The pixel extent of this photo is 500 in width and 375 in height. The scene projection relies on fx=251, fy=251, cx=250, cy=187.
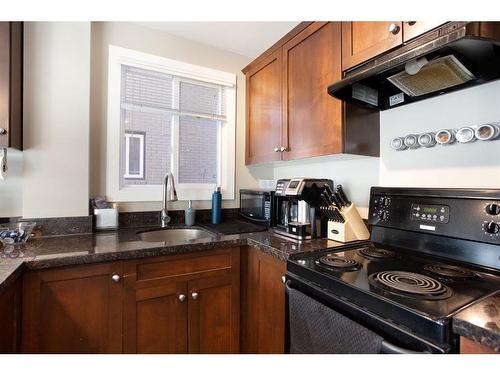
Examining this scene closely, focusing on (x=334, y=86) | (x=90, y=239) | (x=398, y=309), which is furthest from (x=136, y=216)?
(x=398, y=309)

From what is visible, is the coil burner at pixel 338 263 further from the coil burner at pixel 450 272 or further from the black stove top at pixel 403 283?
the coil burner at pixel 450 272

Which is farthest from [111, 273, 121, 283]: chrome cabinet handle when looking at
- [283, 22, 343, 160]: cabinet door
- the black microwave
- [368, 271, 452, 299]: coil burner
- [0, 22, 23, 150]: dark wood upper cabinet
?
[283, 22, 343, 160]: cabinet door

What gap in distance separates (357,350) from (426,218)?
692 millimetres

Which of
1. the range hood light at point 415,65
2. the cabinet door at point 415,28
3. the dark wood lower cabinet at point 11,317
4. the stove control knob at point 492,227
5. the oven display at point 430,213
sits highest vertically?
the cabinet door at point 415,28

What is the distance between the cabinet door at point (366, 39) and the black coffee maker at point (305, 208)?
648mm

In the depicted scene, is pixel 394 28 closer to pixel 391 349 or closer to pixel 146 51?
pixel 391 349

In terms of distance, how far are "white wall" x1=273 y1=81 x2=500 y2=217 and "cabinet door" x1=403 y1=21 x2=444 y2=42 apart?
1.16 ft

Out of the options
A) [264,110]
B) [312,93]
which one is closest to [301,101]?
[312,93]

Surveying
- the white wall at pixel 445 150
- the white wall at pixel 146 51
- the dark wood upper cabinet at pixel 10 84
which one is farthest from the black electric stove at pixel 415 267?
the dark wood upper cabinet at pixel 10 84

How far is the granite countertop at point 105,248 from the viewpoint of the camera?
1043 millimetres

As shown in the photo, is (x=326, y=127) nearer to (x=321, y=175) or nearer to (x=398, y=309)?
(x=321, y=175)

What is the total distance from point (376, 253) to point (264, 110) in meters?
1.29

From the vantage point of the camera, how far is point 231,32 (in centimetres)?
188

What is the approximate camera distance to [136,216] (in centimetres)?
182
